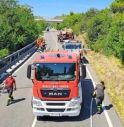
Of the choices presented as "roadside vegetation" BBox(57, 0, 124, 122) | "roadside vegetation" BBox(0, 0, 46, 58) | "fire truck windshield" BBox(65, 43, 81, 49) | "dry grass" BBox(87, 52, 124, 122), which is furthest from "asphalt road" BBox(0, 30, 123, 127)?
"roadside vegetation" BBox(0, 0, 46, 58)

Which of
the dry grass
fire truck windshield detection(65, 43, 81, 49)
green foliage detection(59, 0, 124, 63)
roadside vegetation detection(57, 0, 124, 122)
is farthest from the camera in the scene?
green foliage detection(59, 0, 124, 63)

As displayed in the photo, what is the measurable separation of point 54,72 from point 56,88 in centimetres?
88

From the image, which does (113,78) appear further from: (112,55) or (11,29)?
(11,29)

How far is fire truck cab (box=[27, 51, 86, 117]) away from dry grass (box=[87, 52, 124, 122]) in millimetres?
2459

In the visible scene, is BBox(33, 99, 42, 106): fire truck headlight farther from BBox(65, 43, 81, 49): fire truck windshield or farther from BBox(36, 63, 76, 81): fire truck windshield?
BBox(65, 43, 81, 49): fire truck windshield

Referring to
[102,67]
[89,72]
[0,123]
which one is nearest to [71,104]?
[0,123]

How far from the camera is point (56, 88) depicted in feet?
53.4

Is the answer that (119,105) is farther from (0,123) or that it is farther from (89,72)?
(89,72)

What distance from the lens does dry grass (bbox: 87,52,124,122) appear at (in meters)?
20.0

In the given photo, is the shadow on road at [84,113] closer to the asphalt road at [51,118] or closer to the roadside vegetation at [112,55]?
the asphalt road at [51,118]

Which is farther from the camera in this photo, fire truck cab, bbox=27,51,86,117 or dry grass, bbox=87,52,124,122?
dry grass, bbox=87,52,124,122

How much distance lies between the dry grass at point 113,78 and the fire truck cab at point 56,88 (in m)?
2.46

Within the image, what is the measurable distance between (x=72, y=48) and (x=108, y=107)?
57.5 ft

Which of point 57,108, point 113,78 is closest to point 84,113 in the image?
point 57,108
